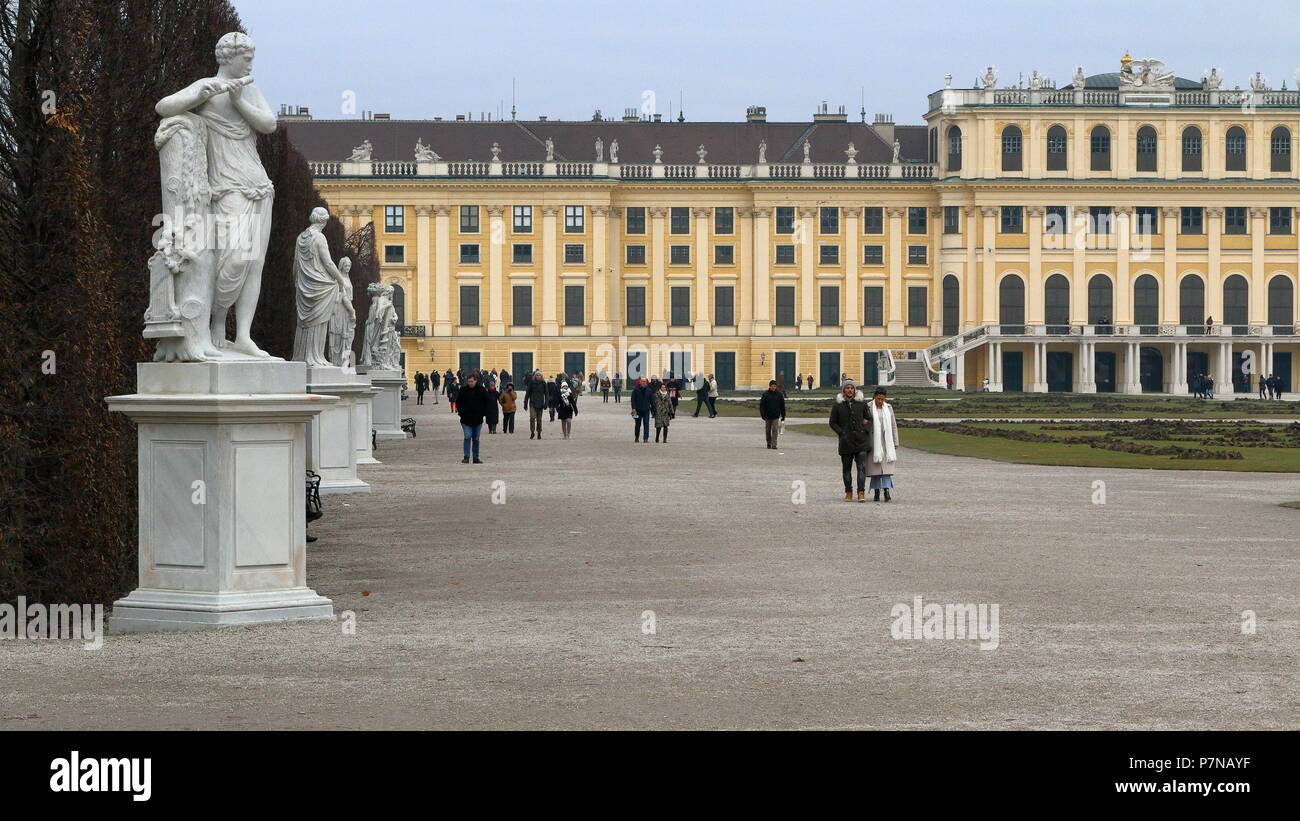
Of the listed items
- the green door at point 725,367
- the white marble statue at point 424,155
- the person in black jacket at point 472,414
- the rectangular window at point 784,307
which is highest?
the white marble statue at point 424,155

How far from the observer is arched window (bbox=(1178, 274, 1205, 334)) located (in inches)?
4023

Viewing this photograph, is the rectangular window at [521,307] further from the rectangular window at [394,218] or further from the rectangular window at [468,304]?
the rectangular window at [394,218]

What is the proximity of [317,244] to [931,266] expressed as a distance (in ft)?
263

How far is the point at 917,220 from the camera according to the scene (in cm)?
10319

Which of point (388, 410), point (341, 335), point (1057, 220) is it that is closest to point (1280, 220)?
point (1057, 220)

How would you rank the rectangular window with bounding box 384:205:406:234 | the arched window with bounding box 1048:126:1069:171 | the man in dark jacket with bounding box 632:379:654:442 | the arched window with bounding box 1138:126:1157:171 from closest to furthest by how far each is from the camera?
the man in dark jacket with bounding box 632:379:654:442 → the rectangular window with bounding box 384:205:406:234 → the arched window with bounding box 1048:126:1069:171 → the arched window with bounding box 1138:126:1157:171

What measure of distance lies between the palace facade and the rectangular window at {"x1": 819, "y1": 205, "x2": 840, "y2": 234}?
0.16 m

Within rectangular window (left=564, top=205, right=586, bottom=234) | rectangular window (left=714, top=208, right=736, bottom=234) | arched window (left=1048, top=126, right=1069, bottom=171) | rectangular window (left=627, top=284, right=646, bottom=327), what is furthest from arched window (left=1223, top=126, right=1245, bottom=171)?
rectangular window (left=564, top=205, right=586, bottom=234)

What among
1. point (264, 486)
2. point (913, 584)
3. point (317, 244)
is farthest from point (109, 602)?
point (317, 244)

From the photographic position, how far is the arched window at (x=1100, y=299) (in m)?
102

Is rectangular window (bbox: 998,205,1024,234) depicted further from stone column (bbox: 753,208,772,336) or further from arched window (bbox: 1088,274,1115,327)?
stone column (bbox: 753,208,772,336)

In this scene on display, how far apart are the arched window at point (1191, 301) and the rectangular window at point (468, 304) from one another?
3921cm

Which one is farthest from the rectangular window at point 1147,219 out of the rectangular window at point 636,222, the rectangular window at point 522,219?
the rectangular window at point 522,219

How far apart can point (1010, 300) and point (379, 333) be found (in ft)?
216
